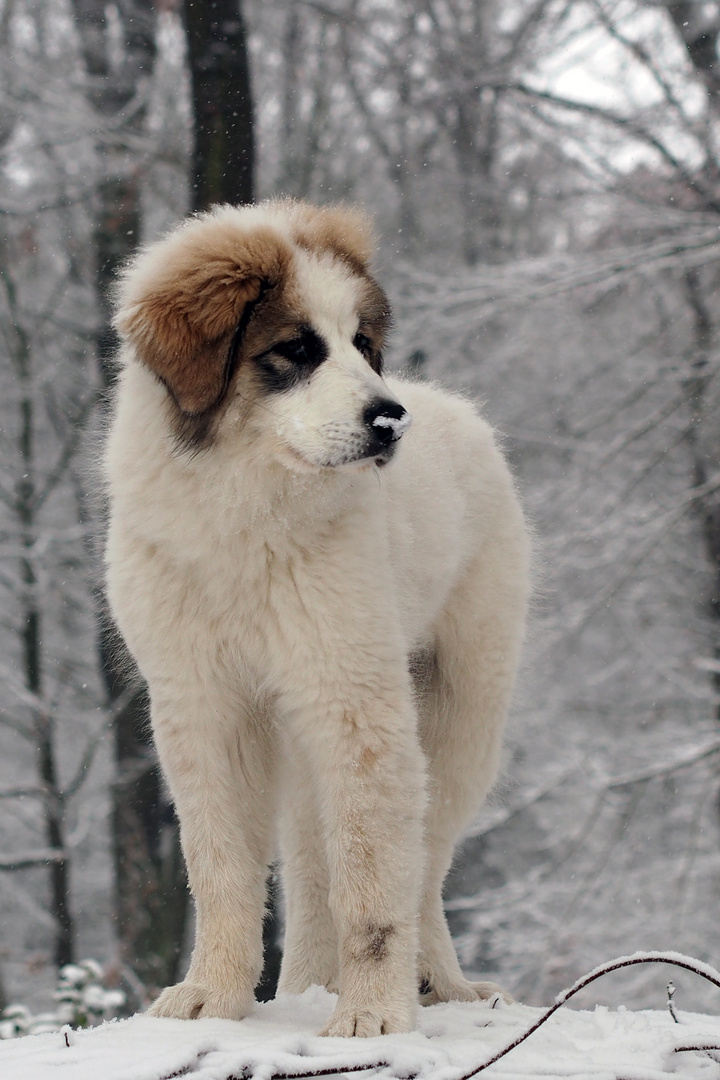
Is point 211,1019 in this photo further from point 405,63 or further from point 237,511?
point 405,63

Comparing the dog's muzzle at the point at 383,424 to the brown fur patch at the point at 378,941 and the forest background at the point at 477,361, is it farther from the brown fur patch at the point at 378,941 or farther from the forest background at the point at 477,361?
the forest background at the point at 477,361

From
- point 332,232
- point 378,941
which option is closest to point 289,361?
point 332,232

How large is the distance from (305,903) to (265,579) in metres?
1.43

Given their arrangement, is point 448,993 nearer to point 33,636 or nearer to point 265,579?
point 265,579

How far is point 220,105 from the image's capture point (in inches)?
267

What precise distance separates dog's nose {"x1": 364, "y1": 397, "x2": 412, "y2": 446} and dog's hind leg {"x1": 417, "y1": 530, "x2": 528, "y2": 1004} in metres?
1.19

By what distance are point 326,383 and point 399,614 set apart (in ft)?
2.29

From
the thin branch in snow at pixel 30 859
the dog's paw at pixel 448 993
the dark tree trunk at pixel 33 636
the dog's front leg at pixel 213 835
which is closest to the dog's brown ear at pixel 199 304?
the dog's front leg at pixel 213 835

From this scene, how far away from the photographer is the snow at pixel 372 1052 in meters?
1.92

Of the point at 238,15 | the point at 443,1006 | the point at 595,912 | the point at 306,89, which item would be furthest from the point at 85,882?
the point at 443,1006

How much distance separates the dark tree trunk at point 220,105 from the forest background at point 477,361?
25 millimetres

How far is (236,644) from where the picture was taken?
3.26 m

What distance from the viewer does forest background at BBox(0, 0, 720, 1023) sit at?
9750 millimetres

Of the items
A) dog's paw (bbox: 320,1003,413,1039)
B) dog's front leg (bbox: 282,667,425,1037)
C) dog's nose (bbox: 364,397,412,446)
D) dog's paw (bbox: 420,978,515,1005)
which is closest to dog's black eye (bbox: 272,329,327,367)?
dog's nose (bbox: 364,397,412,446)
